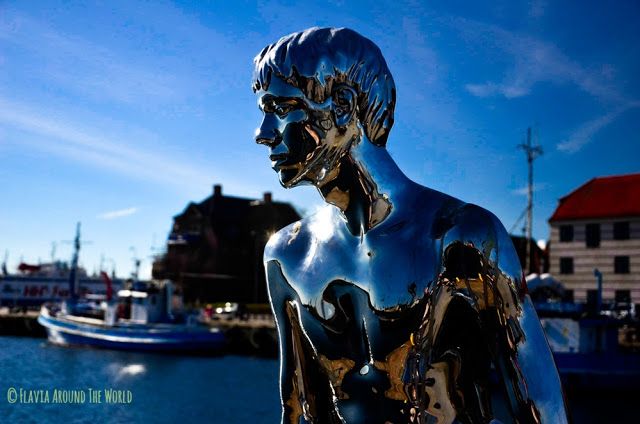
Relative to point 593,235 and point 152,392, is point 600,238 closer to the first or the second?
point 593,235

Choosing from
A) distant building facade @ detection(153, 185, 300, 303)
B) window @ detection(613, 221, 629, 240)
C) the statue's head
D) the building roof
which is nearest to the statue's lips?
the statue's head

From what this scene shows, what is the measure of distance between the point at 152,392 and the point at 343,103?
25.4m

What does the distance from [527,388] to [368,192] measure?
1.61ft

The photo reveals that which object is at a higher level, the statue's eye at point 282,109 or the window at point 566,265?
the window at point 566,265

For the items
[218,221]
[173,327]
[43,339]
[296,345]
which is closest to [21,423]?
[173,327]

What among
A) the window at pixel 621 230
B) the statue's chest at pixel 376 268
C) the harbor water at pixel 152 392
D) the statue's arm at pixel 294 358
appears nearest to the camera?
the statue's chest at pixel 376 268

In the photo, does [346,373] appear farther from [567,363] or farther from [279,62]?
[567,363]

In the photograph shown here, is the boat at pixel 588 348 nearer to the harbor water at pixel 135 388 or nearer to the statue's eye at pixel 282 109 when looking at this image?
the harbor water at pixel 135 388

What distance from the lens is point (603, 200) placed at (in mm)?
31062

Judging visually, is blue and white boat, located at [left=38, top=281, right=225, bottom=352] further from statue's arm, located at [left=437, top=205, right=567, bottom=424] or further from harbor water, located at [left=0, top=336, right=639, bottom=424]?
statue's arm, located at [left=437, top=205, right=567, bottom=424]

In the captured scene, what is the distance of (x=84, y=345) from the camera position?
130ft

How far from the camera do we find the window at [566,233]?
31250mm

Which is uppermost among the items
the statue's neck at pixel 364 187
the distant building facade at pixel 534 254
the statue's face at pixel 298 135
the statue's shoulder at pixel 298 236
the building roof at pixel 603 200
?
the building roof at pixel 603 200

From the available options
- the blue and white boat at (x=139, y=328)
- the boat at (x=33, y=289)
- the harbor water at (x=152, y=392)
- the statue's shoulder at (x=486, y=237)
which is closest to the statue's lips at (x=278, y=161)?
the statue's shoulder at (x=486, y=237)
